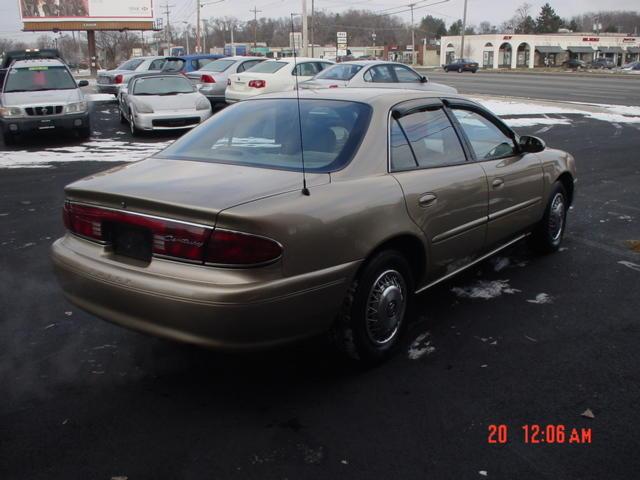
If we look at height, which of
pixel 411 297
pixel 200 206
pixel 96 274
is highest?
pixel 200 206

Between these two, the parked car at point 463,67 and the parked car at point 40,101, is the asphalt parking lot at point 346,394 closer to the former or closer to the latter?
the parked car at point 40,101

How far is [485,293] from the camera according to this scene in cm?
491

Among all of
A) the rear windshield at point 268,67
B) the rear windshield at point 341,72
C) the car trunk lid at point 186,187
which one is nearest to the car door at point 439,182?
the car trunk lid at point 186,187

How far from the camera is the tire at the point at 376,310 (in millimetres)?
3479

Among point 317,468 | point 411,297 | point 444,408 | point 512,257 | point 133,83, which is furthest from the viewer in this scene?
point 133,83

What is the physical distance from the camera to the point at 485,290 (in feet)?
16.3

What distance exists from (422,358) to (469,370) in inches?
11.7

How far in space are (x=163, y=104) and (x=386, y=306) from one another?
464 inches

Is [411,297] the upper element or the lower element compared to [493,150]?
lower

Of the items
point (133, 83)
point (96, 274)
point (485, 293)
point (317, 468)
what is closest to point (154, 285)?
point (96, 274)

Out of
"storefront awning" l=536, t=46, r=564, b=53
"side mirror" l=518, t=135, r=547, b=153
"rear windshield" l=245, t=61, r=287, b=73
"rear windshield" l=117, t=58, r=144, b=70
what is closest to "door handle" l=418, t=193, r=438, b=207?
"side mirror" l=518, t=135, r=547, b=153

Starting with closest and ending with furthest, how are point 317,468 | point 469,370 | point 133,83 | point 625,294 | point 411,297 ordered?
point 317,468 → point 469,370 → point 411,297 → point 625,294 → point 133,83

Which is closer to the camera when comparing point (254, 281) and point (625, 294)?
point (254, 281)

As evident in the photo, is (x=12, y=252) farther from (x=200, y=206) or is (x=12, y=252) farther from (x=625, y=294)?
(x=625, y=294)
